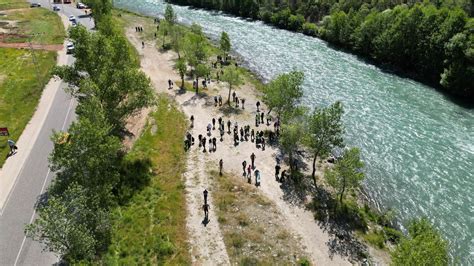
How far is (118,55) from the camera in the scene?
201 ft

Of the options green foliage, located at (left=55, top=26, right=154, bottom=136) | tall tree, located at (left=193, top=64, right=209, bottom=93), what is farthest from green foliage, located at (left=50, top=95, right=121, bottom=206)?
tall tree, located at (left=193, top=64, right=209, bottom=93)

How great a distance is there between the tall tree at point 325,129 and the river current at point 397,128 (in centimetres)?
899

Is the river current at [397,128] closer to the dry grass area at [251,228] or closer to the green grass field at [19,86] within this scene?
the dry grass area at [251,228]

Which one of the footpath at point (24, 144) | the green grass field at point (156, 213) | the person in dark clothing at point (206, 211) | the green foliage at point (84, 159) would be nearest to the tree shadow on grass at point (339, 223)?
the person in dark clothing at point (206, 211)

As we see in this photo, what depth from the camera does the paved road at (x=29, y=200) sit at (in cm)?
3912

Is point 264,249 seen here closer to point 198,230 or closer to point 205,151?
point 198,230

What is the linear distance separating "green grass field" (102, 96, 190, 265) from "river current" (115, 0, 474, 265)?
24866mm

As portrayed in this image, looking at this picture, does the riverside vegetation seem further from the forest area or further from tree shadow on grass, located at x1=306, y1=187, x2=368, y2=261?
the forest area

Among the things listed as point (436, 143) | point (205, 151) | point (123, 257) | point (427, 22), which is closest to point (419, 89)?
point (427, 22)

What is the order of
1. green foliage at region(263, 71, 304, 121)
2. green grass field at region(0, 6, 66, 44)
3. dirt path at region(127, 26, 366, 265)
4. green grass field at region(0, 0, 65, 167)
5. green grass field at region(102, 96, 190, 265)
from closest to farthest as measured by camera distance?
1. green grass field at region(102, 96, 190, 265)
2. dirt path at region(127, 26, 366, 265)
3. green foliage at region(263, 71, 304, 121)
4. green grass field at region(0, 0, 65, 167)
5. green grass field at region(0, 6, 66, 44)

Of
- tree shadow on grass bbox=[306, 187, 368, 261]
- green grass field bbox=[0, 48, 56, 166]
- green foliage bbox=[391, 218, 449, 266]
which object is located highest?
green foliage bbox=[391, 218, 449, 266]

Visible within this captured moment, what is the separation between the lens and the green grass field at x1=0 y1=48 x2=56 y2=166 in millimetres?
63969

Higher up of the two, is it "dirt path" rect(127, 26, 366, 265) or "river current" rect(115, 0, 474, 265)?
"river current" rect(115, 0, 474, 265)

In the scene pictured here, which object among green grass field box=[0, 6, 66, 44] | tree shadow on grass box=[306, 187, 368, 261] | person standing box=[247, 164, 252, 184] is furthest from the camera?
green grass field box=[0, 6, 66, 44]
